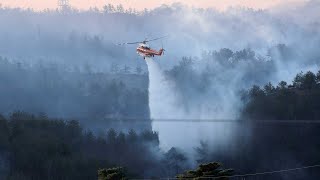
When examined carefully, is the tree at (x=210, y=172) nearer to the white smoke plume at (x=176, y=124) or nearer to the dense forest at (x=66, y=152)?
the dense forest at (x=66, y=152)

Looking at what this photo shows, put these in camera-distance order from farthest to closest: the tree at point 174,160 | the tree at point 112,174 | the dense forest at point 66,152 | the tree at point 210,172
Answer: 1. the tree at point 174,160
2. the dense forest at point 66,152
3. the tree at point 112,174
4. the tree at point 210,172

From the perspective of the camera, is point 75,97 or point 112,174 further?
point 75,97

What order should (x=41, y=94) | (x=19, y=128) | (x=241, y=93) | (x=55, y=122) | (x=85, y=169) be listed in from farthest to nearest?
(x=41, y=94) < (x=241, y=93) < (x=55, y=122) < (x=19, y=128) < (x=85, y=169)

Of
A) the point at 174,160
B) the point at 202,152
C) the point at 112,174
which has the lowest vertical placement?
the point at 174,160

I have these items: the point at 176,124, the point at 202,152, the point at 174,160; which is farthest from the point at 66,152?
the point at 176,124

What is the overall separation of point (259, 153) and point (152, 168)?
15.6m

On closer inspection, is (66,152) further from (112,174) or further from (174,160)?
(112,174)

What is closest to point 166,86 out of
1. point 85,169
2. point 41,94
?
point 41,94

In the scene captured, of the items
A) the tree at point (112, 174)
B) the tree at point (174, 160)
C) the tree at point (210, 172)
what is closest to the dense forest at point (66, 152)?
the tree at point (174, 160)

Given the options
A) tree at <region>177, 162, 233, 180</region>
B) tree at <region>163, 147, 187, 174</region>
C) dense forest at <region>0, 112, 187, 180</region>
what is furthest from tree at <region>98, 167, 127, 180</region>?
tree at <region>163, 147, 187, 174</region>

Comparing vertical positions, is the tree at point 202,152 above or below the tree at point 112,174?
below

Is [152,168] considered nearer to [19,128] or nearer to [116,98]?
[19,128]

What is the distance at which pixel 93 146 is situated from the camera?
9619 cm

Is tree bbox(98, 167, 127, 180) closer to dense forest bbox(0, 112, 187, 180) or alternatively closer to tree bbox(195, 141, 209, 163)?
dense forest bbox(0, 112, 187, 180)
